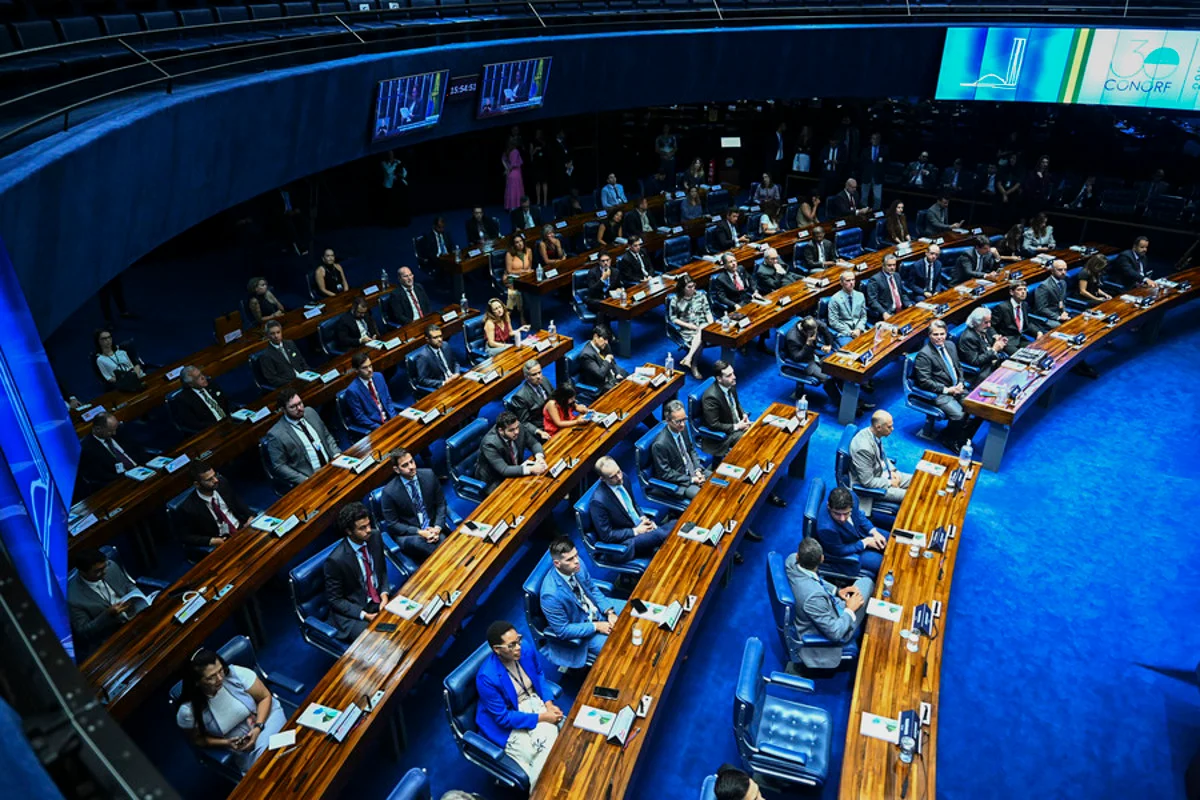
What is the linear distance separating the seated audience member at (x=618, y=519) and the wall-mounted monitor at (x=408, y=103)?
6.19 meters

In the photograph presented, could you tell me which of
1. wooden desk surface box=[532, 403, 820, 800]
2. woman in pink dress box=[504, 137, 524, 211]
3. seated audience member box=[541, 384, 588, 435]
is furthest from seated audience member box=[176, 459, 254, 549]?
woman in pink dress box=[504, 137, 524, 211]

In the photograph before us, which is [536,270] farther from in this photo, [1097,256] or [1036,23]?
[1036,23]

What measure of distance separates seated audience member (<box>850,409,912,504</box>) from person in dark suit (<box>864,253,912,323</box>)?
166 inches

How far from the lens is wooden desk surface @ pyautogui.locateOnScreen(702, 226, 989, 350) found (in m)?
9.37

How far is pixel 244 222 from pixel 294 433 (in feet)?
24.1

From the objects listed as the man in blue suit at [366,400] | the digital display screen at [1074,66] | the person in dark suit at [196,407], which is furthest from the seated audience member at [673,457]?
the digital display screen at [1074,66]

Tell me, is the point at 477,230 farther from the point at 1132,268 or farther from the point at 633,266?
the point at 1132,268

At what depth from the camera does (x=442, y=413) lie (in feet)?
24.8

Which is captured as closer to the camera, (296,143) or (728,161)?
(296,143)

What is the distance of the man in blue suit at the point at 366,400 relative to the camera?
24.9ft

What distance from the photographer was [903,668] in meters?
4.64

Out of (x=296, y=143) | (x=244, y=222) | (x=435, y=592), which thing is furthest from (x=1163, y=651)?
(x=244, y=222)

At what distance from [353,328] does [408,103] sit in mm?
3248

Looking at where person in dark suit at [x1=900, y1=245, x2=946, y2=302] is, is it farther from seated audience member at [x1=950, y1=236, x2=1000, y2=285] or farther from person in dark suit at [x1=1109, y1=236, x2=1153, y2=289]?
person in dark suit at [x1=1109, y1=236, x2=1153, y2=289]
